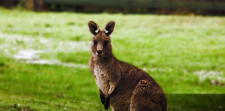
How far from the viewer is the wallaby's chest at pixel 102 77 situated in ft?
17.5

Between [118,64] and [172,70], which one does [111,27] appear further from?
[172,70]

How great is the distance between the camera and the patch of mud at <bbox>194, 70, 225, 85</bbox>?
15190 millimetres

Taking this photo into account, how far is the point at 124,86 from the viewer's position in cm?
539

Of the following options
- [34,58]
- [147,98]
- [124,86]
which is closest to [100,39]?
[124,86]

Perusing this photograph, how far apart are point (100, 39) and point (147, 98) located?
1002 mm

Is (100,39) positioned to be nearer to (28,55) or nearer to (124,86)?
Result: (124,86)

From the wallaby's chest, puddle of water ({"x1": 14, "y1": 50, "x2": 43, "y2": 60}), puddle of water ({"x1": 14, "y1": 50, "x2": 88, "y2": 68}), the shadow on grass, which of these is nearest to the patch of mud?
the shadow on grass

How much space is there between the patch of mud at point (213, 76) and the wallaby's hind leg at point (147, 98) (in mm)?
10099

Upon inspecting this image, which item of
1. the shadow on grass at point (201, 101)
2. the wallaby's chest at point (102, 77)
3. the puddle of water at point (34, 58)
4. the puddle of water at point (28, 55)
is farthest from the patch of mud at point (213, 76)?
the wallaby's chest at point (102, 77)

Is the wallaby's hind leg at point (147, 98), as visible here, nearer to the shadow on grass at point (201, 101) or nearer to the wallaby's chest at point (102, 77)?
the wallaby's chest at point (102, 77)

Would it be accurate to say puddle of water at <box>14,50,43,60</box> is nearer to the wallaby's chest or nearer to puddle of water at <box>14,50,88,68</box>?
puddle of water at <box>14,50,88,68</box>

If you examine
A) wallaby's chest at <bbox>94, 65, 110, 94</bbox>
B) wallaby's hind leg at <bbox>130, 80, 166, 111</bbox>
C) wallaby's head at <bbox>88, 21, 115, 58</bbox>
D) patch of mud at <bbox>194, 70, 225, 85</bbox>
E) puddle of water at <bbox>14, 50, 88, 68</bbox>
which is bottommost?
patch of mud at <bbox>194, 70, 225, 85</bbox>

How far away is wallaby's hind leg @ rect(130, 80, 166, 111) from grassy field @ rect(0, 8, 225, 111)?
6.72 m

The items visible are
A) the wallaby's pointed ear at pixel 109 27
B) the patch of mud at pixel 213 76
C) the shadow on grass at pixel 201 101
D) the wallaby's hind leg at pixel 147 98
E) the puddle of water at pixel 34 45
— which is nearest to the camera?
the wallaby's pointed ear at pixel 109 27
